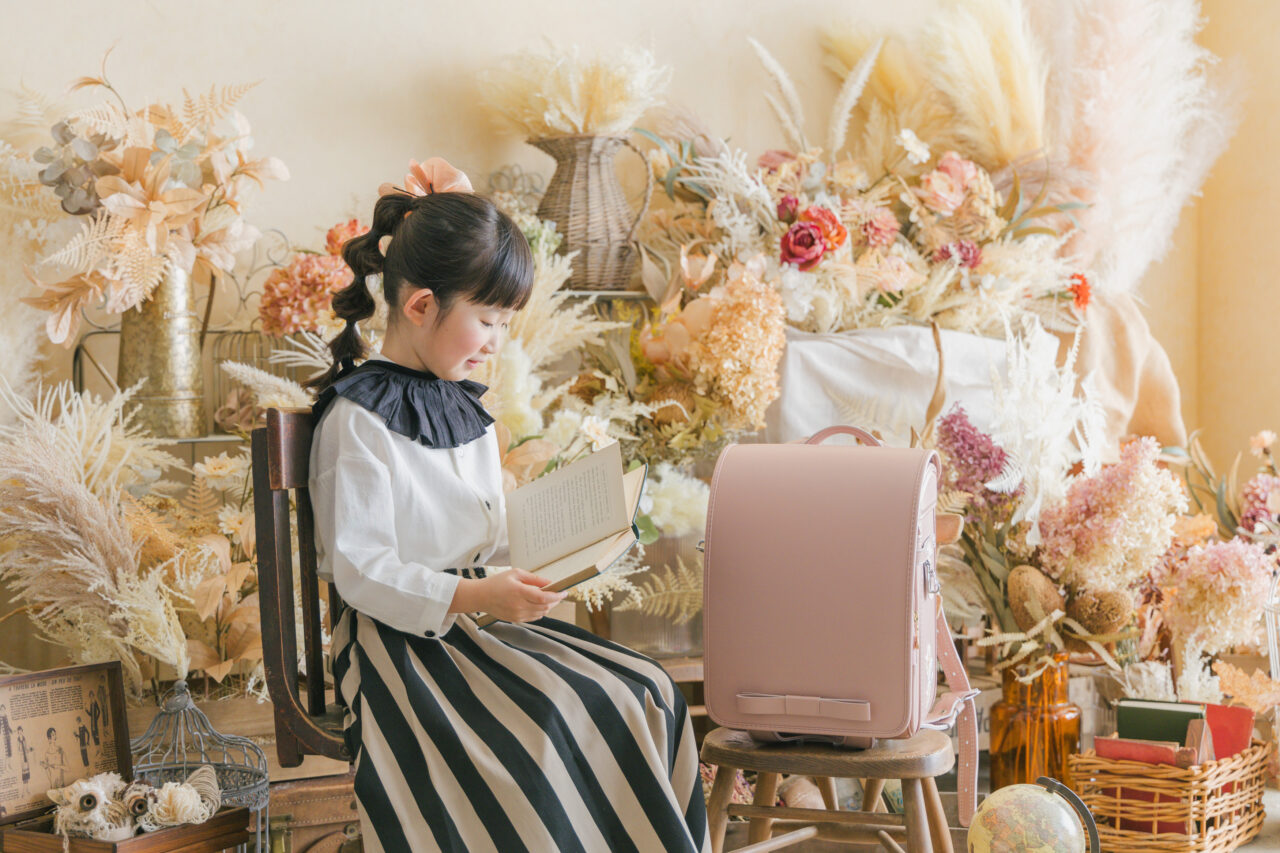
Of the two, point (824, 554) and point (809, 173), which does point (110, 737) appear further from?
point (809, 173)

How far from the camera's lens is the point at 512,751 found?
50.0 inches

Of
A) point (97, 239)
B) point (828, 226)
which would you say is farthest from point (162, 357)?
point (828, 226)

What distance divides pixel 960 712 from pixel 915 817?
0.68 feet

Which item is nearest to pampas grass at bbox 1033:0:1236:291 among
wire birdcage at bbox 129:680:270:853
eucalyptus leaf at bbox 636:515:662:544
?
eucalyptus leaf at bbox 636:515:662:544

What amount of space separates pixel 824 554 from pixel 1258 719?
4.99 feet

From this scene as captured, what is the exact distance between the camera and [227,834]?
1531 millimetres

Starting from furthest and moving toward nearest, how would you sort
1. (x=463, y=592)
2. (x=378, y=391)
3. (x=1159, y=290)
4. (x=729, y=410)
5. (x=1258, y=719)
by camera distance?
(x=1159, y=290), (x=1258, y=719), (x=729, y=410), (x=378, y=391), (x=463, y=592)

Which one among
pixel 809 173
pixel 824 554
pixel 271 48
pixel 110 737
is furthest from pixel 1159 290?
pixel 110 737

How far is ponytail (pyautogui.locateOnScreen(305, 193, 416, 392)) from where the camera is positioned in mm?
1508

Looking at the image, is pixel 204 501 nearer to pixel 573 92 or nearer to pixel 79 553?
pixel 79 553

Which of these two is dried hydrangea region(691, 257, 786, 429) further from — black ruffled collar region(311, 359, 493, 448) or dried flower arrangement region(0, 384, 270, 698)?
dried flower arrangement region(0, 384, 270, 698)

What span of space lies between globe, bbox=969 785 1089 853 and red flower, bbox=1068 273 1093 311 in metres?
1.33

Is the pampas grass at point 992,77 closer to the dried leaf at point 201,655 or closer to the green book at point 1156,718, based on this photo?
the green book at point 1156,718

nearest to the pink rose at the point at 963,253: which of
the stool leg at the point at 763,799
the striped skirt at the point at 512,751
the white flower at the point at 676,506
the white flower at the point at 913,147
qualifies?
the white flower at the point at 913,147
